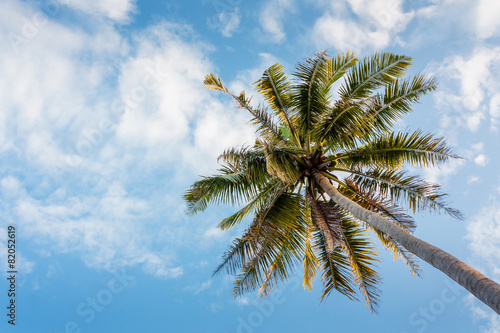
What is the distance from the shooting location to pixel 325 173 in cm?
956

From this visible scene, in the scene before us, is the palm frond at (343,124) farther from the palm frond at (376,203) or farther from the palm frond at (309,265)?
the palm frond at (309,265)

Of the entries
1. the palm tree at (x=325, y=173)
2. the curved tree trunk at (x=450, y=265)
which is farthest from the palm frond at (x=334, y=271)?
the curved tree trunk at (x=450, y=265)

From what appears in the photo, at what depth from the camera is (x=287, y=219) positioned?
8406 millimetres

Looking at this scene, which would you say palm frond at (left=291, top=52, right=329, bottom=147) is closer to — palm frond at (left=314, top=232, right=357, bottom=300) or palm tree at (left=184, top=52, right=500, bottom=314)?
palm tree at (left=184, top=52, right=500, bottom=314)

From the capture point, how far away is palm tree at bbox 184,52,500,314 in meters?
8.21

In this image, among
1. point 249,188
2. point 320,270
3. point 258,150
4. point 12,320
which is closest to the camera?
point 258,150

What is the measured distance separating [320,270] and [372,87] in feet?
17.4

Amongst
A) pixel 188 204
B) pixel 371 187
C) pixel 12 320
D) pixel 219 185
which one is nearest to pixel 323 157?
pixel 371 187

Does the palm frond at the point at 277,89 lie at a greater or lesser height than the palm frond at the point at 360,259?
greater

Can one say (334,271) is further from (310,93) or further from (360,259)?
→ (310,93)

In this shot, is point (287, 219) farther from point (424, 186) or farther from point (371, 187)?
point (424, 186)

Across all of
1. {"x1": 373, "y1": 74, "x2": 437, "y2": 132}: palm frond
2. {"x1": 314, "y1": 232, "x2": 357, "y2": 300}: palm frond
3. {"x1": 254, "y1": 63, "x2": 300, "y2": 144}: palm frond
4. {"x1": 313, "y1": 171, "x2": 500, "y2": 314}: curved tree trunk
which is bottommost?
{"x1": 313, "y1": 171, "x2": 500, "y2": 314}: curved tree trunk

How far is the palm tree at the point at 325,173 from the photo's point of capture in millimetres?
8211

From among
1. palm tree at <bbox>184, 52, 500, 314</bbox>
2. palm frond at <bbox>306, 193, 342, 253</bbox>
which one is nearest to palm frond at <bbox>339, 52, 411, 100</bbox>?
palm tree at <bbox>184, 52, 500, 314</bbox>
